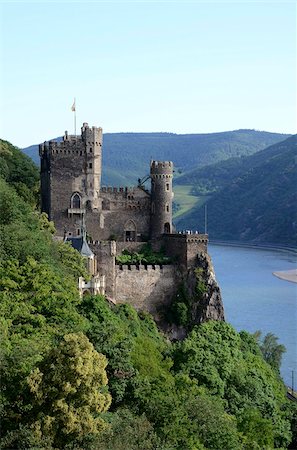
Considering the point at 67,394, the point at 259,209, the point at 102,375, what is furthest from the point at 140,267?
the point at 259,209

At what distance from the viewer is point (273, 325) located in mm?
71375

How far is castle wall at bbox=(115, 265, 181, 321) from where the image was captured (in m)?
46.4

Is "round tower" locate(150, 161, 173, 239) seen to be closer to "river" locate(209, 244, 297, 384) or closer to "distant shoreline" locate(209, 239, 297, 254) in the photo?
"river" locate(209, 244, 297, 384)

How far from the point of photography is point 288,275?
10375 cm

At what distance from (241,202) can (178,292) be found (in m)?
138

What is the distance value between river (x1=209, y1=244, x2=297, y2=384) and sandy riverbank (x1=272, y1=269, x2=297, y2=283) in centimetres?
85

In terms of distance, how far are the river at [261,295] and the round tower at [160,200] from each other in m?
13.4

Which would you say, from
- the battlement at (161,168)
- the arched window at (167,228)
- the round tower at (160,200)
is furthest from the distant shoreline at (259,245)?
the arched window at (167,228)

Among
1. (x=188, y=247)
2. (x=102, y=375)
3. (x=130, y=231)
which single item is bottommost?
(x=102, y=375)

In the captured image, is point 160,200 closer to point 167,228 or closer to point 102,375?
point 167,228

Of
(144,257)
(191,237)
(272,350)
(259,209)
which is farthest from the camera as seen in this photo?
(259,209)

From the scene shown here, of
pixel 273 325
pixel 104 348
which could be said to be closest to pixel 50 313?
pixel 104 348

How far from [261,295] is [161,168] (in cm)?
4021

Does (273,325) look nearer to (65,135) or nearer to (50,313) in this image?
(65,135)
